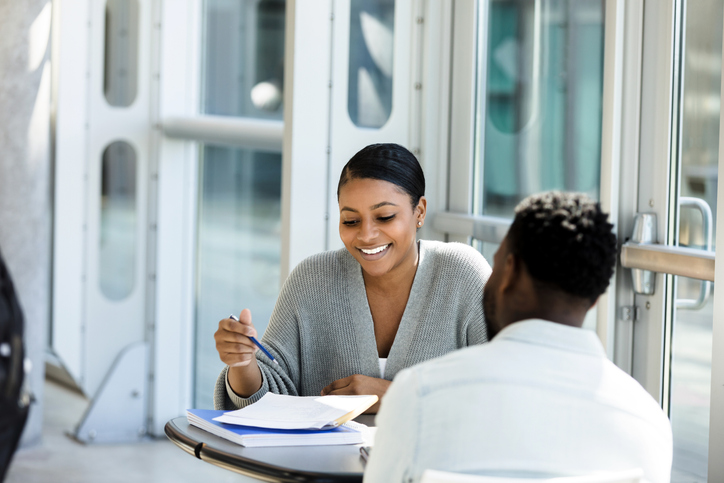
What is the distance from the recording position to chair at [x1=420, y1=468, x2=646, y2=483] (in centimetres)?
116

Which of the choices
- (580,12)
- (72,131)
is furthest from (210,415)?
(72,131)

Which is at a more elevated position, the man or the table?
the man

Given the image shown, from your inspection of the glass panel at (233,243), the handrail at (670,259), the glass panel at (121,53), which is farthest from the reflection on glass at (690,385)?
the glass panel at (121,53)

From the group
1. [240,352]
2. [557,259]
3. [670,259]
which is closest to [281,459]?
[240,352]

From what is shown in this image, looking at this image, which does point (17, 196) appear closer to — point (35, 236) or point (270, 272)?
point (35, 236)

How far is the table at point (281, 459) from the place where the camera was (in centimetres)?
153

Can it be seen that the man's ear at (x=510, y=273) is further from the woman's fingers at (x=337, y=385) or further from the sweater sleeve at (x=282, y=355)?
the sweater sleeve at (x=282, y=355)

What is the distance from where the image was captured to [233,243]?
492 cm

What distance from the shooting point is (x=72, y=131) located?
4.95 meters

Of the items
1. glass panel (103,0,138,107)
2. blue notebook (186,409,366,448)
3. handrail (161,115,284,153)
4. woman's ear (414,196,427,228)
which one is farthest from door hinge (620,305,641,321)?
glass panel (103,0,138,107)

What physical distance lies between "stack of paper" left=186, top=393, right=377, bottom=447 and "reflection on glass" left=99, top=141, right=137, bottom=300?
345 cm

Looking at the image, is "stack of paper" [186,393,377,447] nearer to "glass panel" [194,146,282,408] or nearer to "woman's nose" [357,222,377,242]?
"woman's nose" [357,222,377,242]

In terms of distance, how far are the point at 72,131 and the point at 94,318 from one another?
3.90 feet

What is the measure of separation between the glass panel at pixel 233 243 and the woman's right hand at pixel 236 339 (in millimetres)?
2520
